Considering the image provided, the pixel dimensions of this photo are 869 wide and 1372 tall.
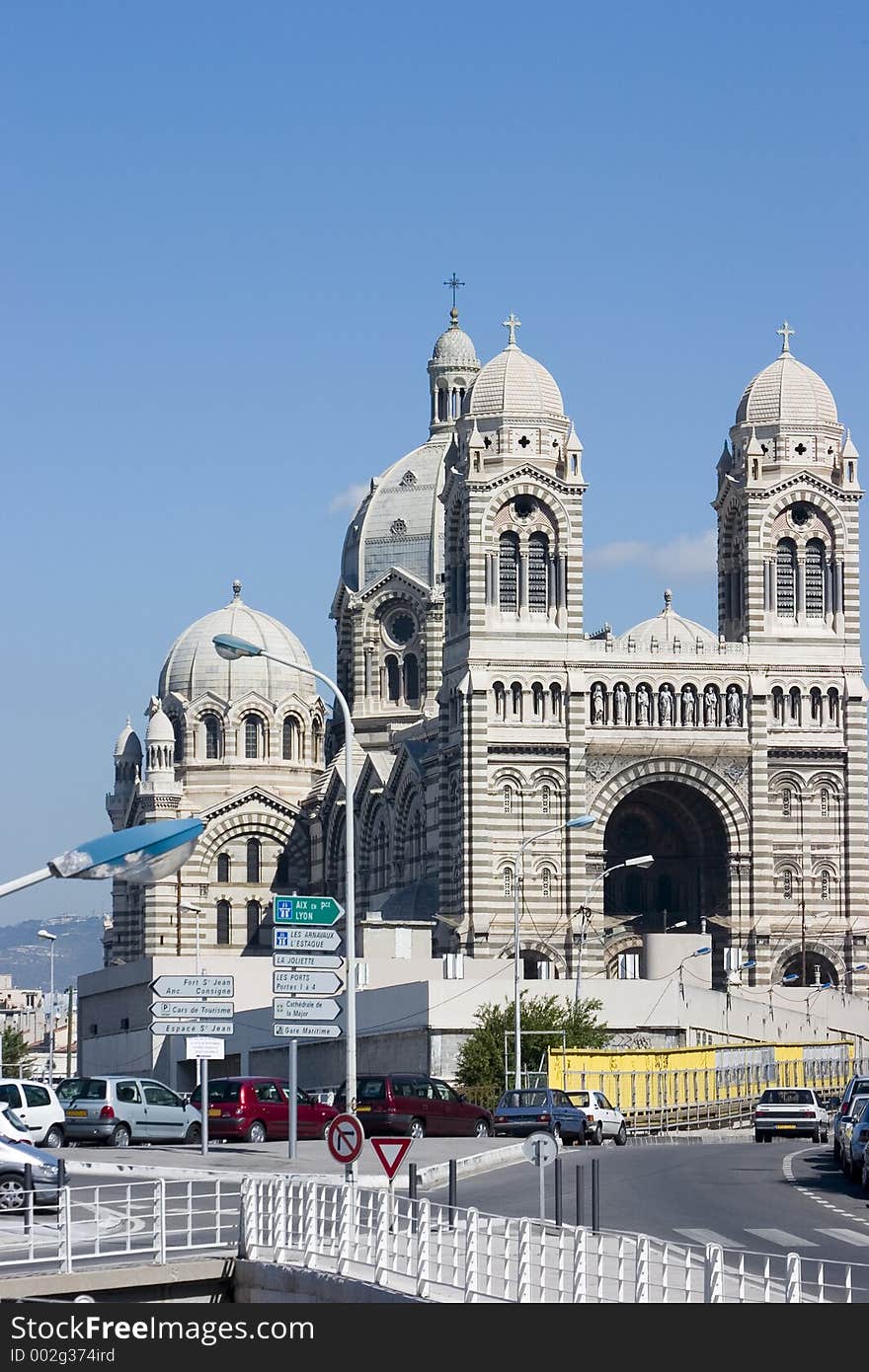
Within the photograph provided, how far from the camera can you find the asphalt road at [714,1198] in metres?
30.3

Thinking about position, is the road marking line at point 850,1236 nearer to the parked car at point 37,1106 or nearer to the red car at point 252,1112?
the parked car at point 37,1106

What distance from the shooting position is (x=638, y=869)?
96.2m

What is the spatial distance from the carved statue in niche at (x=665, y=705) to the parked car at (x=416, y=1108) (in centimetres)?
3987

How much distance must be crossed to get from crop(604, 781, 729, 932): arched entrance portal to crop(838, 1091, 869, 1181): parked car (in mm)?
47413

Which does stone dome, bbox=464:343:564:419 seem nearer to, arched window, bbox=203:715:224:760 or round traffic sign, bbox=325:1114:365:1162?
arched window, bbox=203:715:224:760

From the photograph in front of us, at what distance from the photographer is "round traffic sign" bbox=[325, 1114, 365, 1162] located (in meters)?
27.6

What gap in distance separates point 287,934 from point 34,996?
137m

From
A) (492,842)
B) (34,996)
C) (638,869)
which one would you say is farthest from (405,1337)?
(34,996)

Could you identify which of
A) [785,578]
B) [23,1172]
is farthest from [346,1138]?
[785,578]

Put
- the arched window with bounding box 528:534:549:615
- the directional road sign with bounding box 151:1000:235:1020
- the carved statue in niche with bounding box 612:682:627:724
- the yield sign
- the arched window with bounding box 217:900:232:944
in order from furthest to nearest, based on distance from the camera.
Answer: the arched window with bounding box 217:900:232:944
the carved statue in niche with bounding box 612:682:627:724
the arched window with bounding box 528:534:549:615
the directional road sign with bounding box 151:1000:235:1020
the yield sign

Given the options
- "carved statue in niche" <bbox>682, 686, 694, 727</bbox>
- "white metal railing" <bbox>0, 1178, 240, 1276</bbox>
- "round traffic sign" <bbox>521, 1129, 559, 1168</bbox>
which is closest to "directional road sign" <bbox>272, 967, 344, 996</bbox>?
"white metal railing" <bbox>0, 1178, 240, 1276</bbox>

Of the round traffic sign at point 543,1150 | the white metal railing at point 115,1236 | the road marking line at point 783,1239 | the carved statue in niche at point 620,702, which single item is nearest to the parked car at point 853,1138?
the road marking line at point 783,1239

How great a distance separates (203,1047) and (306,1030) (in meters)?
8.33

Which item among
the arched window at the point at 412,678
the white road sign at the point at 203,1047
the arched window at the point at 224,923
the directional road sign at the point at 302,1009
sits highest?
the arched window at the point at 412,678
